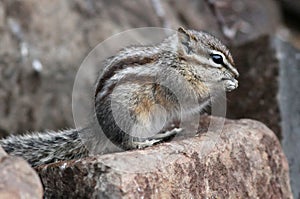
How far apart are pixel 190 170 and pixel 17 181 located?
3.92ft

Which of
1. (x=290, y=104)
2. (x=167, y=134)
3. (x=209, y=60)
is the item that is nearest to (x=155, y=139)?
(x=167, y=134)

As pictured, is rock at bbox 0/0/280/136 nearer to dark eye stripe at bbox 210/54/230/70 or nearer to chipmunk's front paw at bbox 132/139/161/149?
dark eye stripe at bbox 210/54/230/70

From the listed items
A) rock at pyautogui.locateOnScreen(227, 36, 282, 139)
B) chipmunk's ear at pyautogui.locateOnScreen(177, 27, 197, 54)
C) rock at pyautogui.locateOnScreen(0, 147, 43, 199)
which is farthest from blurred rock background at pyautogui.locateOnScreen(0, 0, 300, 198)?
rock at pyautogui.locateOnScreen(0, 147, 43, 199)

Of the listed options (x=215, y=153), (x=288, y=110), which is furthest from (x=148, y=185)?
(x=288, y=110)

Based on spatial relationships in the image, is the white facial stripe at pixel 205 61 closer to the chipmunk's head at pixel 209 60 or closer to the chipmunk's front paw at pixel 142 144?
the chipmunk's head at pixel 209 60

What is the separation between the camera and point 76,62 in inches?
291

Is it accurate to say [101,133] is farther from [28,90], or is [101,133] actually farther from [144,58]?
[28,90]

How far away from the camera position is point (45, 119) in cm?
713

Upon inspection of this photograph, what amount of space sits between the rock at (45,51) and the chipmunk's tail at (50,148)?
245cm

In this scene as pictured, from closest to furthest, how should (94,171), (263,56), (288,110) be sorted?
(94,171) → (288,110) → (263,56)

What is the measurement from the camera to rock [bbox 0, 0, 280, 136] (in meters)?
6.90

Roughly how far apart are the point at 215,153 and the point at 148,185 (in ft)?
2.48

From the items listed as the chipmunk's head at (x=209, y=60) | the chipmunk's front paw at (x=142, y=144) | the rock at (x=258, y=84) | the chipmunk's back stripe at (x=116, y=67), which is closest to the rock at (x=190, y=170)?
the chipmunk's front paw at (x=142, y=144)

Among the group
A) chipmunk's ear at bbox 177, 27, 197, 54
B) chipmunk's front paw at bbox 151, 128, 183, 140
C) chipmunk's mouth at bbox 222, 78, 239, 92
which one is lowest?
chipmunk's front paw at bbox 151, 128, 183, 140
